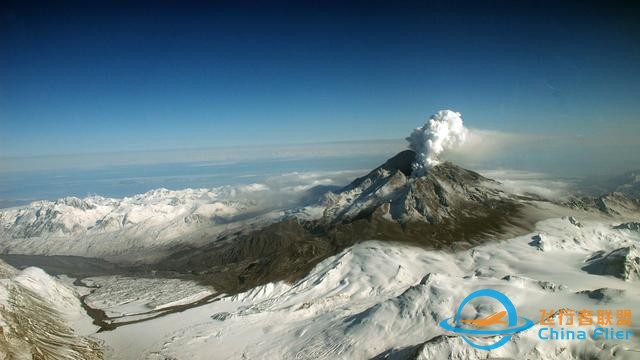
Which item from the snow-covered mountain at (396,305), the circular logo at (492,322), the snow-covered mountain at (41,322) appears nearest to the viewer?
the circular logo at (492,322)

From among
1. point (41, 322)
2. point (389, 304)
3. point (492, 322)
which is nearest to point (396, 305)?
point (389, 304)

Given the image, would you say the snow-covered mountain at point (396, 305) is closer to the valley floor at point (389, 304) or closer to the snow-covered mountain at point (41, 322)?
the valley floor at point (389, 304)

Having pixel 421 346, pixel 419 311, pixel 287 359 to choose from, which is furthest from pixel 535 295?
pixel 287 359

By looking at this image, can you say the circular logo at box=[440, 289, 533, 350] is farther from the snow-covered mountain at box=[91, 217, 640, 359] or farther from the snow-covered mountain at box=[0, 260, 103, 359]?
the snow-covered mountain at box=[0, 260, 103, 359]

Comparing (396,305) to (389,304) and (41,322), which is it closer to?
(389,304)

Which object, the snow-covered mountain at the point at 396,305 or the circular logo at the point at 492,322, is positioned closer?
the circular logo at the point at 492,322

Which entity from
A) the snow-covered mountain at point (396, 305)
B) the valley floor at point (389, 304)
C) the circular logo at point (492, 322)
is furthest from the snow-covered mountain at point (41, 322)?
the circular logo at point (492, 322)

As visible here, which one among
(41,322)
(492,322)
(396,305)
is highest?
(492,322)

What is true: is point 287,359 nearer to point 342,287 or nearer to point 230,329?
point 230,329
